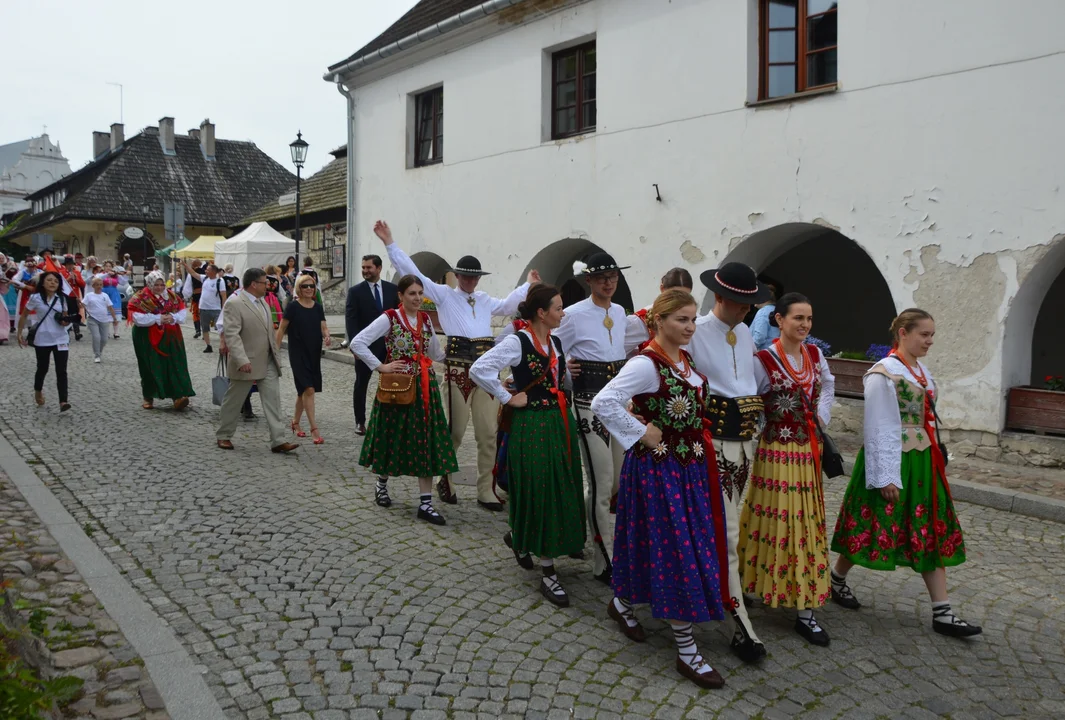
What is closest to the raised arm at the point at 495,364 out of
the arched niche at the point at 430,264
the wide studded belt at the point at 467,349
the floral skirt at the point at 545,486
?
the floral skirt at the point at 545,486

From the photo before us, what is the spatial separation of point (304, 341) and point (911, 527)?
6.48m

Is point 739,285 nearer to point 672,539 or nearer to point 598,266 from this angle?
point 672,539

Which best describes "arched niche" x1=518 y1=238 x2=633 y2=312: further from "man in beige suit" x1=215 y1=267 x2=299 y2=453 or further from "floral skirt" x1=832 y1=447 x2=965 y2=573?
"floral skirt" x1=832 y1=447 x2=965 y2=573

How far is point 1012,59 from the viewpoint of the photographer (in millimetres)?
8555

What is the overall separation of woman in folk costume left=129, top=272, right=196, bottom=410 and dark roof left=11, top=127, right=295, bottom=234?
33.4 m

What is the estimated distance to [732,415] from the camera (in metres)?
4.39

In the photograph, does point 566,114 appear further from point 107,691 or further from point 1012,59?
point 107,691

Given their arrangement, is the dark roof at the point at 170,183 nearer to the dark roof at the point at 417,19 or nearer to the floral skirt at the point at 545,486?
the dark roof at the point at 417,19

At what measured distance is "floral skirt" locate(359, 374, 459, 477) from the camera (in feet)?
21.4

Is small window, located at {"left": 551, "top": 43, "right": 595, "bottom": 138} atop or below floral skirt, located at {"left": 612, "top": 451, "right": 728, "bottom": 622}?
atop

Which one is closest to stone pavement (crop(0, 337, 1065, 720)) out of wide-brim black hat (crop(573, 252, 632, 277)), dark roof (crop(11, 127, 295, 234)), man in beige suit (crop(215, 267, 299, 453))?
man in beige suit (crop(215, 267, 299, 453))

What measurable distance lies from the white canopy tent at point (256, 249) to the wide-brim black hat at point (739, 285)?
905 inches

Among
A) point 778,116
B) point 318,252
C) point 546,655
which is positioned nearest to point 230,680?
point 546,655

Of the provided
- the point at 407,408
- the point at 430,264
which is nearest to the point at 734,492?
the point at 407,408
